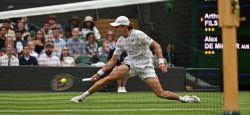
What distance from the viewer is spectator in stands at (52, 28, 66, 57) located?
18.4 meters

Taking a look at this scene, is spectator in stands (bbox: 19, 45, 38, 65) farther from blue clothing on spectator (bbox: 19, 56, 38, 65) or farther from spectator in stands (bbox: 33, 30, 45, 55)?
spectator in stands (bbox: 33, 30, 45, 55)

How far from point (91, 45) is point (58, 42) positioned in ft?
3.10

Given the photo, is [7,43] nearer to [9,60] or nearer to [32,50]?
[9,60]

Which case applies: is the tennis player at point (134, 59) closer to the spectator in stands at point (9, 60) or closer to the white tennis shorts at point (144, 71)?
the white tennis shorts at point (144, 71)

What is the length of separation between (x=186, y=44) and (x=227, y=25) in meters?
15.6

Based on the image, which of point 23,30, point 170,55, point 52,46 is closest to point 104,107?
point 52,46

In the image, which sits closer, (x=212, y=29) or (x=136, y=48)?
(x=136, y=48)

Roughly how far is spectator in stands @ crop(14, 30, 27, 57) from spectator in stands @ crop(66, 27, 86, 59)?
4.11 feet

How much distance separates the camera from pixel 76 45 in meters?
18.6

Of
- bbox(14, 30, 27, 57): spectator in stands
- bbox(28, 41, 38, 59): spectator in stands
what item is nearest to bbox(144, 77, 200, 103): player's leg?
bbox(28, 41, 38, 59): spectator in stands

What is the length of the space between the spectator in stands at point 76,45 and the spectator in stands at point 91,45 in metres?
0.14

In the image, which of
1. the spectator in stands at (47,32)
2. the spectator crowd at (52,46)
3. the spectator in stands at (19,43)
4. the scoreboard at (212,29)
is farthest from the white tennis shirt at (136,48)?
the spectator in stands at (47,32)

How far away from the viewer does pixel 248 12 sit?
18.3 metres

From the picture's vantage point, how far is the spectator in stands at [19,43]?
59.0 ft
